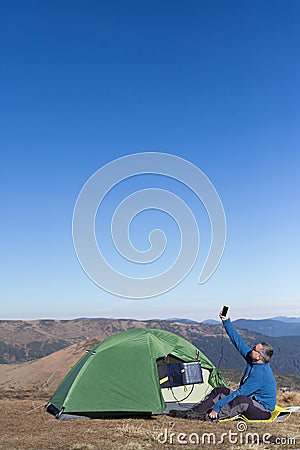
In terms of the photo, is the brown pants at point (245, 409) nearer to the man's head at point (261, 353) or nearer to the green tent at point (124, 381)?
the man's head at point (261, 353)

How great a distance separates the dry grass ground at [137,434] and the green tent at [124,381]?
51cm

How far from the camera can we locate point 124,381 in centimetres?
1265

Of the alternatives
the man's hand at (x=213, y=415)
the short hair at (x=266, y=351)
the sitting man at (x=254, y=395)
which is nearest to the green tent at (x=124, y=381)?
the man's hand at (x=213, y=415)

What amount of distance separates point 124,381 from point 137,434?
301 centimetres

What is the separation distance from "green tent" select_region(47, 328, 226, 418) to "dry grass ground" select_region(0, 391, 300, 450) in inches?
19.9

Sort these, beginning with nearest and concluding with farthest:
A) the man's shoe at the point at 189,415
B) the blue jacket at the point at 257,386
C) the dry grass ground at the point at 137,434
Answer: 1. the dry grass ground at the point at 137,434
2. the blue jacket at the point at 257,386
3. the man's shoe at the point at 189,415

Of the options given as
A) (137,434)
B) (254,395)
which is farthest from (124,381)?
(254,395)

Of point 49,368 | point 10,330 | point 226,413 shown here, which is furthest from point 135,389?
point 10,330

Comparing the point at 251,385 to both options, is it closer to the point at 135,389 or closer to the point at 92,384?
the point at 135,389

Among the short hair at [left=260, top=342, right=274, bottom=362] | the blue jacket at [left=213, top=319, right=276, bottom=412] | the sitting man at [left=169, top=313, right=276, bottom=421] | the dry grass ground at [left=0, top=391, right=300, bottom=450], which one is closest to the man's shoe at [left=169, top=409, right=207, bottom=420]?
the sitting man at [left=169, top=313, right=276, bottom=421]

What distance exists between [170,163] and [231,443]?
8.95 metres

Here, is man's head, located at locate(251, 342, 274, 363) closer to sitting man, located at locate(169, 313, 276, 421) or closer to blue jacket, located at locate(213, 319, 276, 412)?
sitting man, located at locate(169, 313, 276, 421)

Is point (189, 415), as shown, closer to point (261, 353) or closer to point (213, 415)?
point (213, 415)

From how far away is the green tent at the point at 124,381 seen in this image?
1223 centimetres
